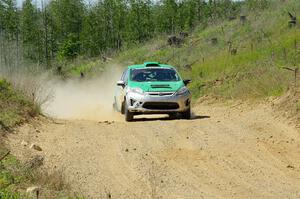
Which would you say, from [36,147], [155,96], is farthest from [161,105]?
[36,147]

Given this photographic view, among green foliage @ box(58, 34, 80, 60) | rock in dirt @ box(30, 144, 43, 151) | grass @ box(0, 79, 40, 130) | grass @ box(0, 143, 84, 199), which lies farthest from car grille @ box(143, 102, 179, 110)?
green foliage @ box(58, 34, 80, 60)

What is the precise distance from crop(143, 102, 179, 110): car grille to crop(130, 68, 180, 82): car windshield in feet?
4.22

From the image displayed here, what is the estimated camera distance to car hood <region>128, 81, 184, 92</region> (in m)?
A: 15.0

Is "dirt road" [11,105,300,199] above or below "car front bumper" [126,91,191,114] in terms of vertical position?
below

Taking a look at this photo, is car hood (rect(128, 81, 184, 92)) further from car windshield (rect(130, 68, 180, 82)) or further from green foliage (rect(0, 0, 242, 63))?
green foliage (rect(0, 0, 242, 63))

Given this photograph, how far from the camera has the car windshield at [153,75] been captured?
16.0 metres

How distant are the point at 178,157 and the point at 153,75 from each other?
6756mm

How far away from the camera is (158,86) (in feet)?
49.5

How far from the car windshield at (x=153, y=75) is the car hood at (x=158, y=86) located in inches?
20.8

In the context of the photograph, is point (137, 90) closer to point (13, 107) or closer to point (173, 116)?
point (173, 116)

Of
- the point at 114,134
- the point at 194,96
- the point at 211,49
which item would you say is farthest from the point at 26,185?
the point at 211,49

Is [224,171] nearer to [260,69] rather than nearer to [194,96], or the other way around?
[260,69]

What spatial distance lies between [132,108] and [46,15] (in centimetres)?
6070

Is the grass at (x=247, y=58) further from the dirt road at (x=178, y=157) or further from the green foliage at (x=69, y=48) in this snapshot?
the green foliage at (x=69, y=48)
